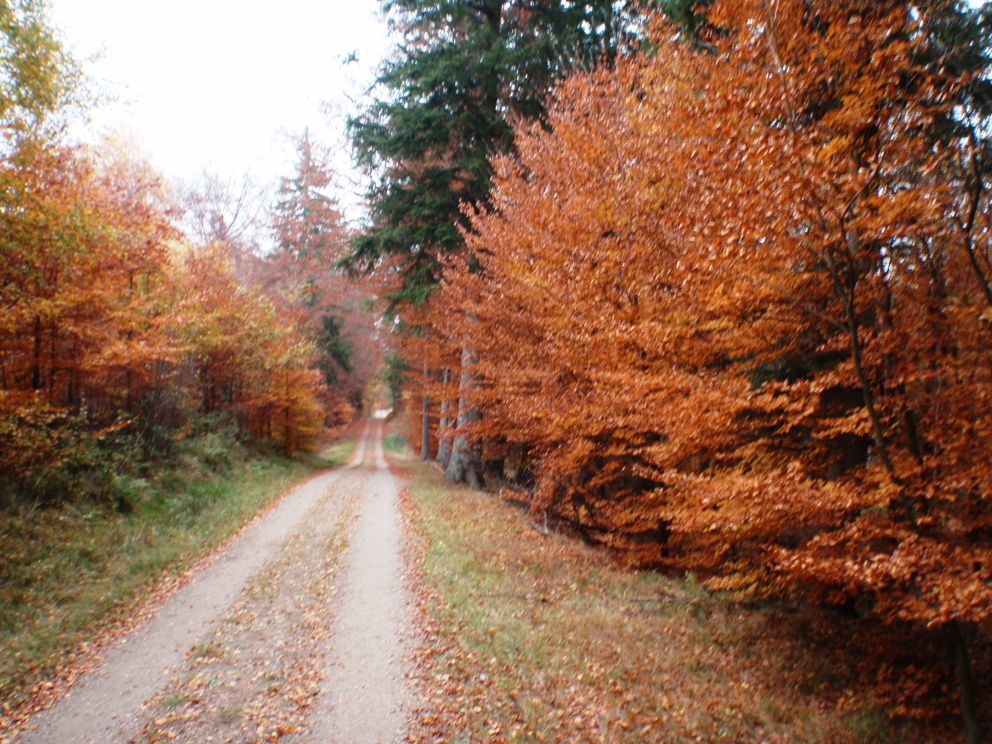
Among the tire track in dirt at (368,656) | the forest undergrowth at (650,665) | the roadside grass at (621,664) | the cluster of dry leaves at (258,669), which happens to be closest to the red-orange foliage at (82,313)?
the cluster of dry leaves at (258,669)

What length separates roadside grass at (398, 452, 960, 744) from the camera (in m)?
5.43

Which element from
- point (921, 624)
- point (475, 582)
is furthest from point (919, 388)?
point (475, 582)

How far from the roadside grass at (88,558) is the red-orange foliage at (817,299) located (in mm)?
7115

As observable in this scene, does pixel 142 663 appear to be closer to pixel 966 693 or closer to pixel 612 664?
pixel 612 664

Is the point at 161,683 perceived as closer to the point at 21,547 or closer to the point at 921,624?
the point at 21,547

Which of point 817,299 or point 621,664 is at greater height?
point 817,299

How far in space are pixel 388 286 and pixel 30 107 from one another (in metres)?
12.8

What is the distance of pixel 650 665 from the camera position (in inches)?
259

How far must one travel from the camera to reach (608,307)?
8.47 meters

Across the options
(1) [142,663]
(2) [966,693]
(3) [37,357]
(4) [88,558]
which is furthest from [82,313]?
(2) [966,693]

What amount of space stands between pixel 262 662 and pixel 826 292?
7.35 metres

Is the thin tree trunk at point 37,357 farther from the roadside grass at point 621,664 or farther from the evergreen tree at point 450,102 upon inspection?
the evergreen tree at point 450,102

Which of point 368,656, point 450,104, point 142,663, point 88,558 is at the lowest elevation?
point 142,663

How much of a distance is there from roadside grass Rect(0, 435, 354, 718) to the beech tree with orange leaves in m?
7.13
